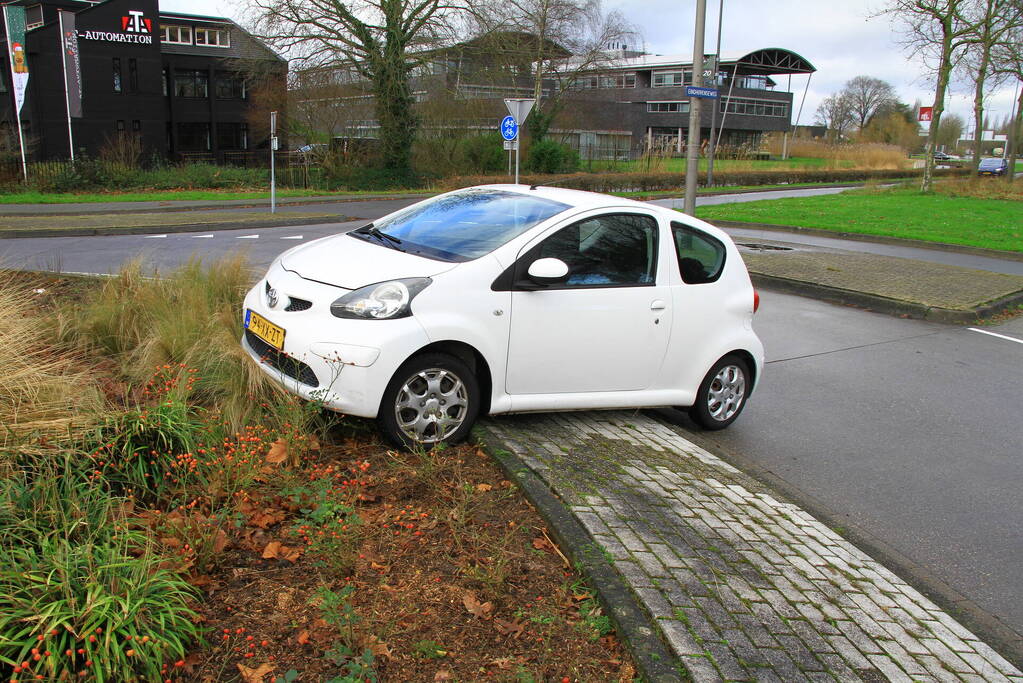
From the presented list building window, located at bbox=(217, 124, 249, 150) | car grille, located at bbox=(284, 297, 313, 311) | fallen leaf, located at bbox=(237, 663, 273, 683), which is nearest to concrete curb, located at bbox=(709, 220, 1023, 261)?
car grille, located at bbox=(284, 297, 313, 311)

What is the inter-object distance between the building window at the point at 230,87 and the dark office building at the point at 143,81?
2.3 inches

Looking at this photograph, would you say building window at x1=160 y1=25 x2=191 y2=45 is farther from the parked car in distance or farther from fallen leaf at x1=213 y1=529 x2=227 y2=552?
fallen leaf at x1=213 y1=529 x2=227 y2=552

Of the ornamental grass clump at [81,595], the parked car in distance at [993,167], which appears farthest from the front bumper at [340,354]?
the parked car in distance at [993,167]

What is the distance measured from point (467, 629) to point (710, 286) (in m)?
3.72

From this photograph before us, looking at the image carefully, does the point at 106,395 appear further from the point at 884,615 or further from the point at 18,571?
the point at 884,615

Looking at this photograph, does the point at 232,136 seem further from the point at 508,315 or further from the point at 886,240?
the point at 508,315

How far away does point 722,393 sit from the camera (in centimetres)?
659

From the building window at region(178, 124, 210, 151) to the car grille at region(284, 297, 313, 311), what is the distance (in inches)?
1917

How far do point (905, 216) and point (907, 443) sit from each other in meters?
21.7

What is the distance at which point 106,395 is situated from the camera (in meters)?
4.99

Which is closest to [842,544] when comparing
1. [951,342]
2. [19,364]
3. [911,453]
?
[911,453]

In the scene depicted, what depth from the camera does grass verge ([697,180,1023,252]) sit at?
69.8 feet

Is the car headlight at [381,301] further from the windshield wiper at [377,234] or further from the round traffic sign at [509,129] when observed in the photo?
the round traffic sign at [509,129]

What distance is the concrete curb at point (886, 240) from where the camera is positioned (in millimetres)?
18484
